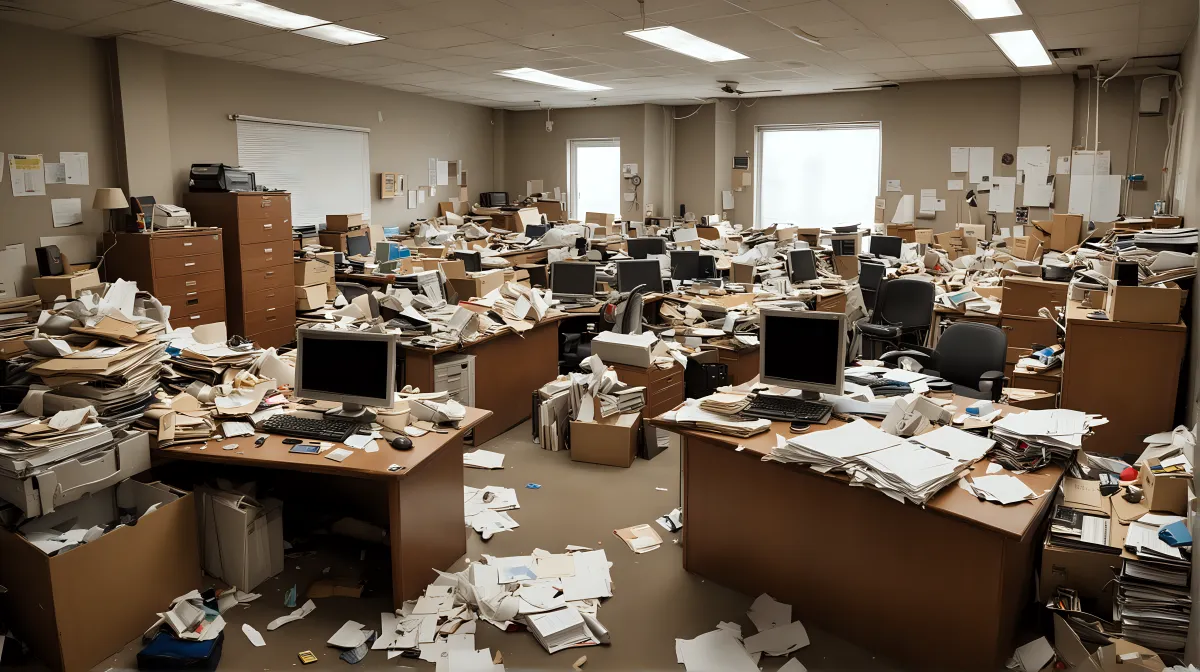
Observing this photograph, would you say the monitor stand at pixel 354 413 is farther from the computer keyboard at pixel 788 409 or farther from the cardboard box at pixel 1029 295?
the cardboard box at pixel 1029 295

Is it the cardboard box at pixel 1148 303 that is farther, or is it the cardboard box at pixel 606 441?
the cardboard box at pixel 606 441

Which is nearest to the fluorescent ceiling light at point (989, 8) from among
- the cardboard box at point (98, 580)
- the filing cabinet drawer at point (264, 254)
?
the cardboard box at point (98, 580)

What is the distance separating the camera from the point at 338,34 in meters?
6.78

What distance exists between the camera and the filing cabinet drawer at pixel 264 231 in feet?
23.7

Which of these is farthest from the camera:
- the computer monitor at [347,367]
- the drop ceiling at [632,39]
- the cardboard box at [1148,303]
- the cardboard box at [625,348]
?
the drop ceiling at [632,39]

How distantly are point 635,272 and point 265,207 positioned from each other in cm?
375

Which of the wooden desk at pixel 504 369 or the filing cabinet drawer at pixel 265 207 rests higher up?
the filing cabinet drawer at pixel 265 207

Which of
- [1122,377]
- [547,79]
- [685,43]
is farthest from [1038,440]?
[547,79]

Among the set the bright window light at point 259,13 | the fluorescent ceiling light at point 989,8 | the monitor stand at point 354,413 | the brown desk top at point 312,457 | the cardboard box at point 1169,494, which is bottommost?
the cardboard box at point 1169,494

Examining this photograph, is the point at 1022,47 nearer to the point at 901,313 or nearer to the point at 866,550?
the point at 901,313

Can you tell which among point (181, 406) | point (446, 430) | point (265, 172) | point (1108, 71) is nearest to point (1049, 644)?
point (446, 430)

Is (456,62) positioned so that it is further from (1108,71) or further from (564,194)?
(1108,71)

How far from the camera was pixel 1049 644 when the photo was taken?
2.70m

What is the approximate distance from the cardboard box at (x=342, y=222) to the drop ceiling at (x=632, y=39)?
1.67 m
